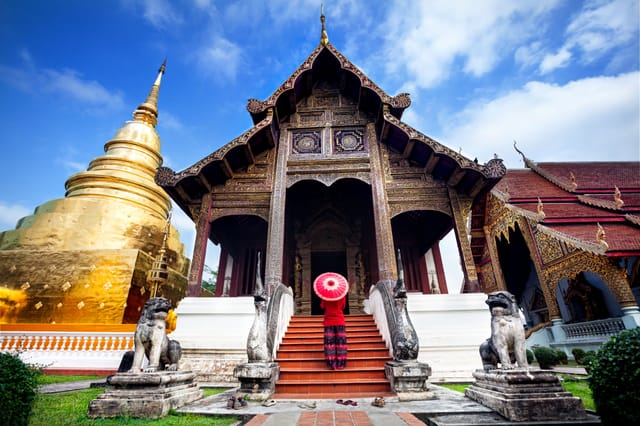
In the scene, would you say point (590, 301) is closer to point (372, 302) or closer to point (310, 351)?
point (372, 302)

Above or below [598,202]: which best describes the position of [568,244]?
below

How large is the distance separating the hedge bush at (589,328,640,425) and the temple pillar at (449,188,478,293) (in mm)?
4040

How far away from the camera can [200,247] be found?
6.48 meters

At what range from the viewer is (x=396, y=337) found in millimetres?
4316

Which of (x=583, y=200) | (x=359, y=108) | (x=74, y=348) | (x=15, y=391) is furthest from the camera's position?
(x=583, y=200)

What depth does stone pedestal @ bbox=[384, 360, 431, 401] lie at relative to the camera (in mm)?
3726

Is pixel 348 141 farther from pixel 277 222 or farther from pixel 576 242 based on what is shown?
pixel 576 242

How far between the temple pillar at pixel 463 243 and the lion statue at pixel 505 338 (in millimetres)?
3131

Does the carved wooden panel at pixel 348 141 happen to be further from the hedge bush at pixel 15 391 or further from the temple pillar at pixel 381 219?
the hedge bush at pixel 15 391

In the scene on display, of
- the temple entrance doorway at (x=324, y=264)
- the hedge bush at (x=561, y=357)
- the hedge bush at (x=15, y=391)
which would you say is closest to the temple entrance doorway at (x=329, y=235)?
the temple entrance doorway at (x=324, y=264)

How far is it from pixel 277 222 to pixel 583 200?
11.2m

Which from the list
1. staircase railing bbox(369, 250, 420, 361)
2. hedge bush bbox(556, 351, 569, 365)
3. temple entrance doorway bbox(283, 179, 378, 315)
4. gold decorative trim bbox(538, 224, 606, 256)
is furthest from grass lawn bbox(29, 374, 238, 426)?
gold decorative trim bbox(538, 224, 606, 256)

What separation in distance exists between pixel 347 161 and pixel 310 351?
4361mm

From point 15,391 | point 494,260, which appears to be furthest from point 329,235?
point 15,391
